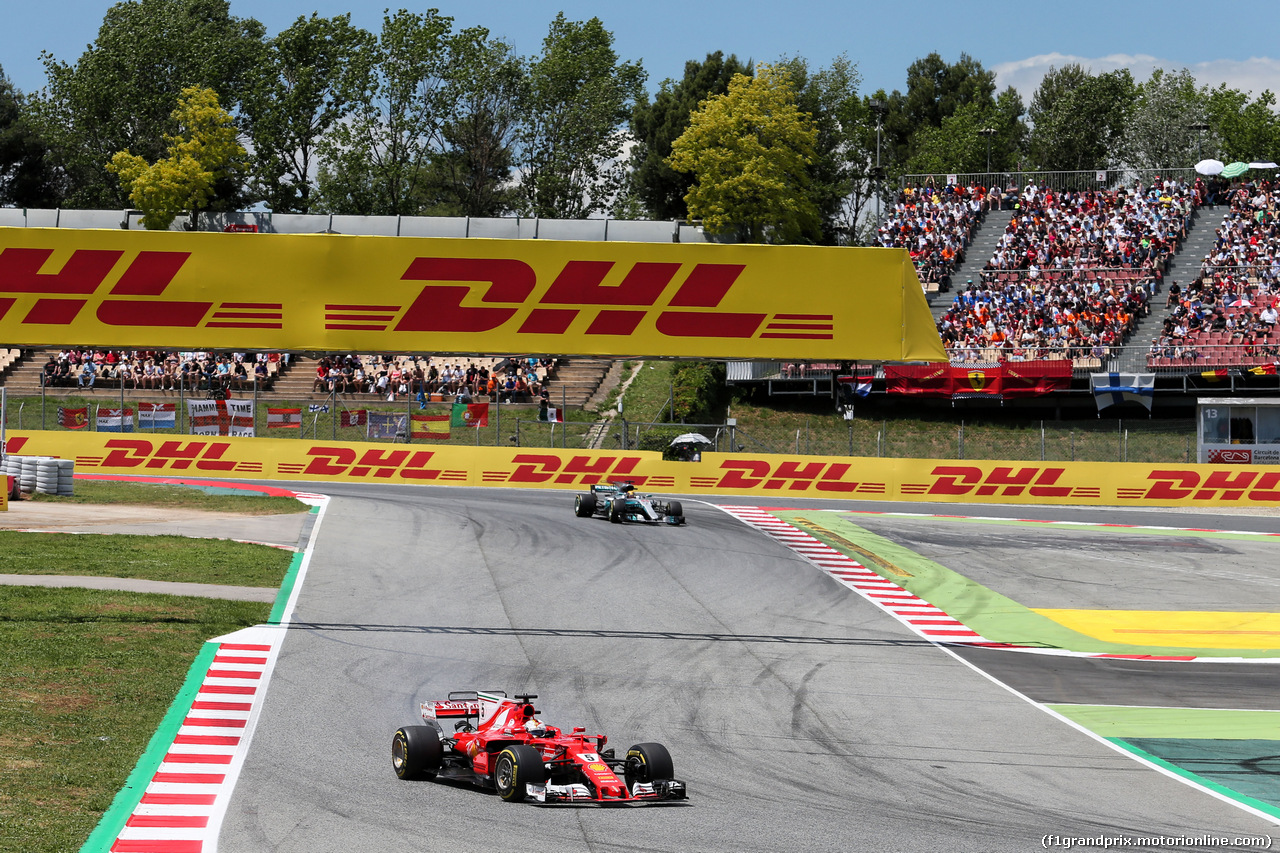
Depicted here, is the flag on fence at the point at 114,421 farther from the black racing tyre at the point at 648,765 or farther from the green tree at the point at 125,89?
the green tree at the point at 125,89

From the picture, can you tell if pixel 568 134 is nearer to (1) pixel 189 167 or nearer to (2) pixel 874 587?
(1) pixel 189 167

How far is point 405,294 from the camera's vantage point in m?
21.5

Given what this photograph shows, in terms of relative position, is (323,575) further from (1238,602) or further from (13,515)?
(1238,602)

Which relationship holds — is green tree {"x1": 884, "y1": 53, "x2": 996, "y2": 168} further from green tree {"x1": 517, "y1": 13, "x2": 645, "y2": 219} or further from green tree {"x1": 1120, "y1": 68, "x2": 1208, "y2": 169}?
green tree {"x1": 517, "y1": 13, "x2": 645, "y2": 219}

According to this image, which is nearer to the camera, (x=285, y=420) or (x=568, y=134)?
(x=285, y=420)

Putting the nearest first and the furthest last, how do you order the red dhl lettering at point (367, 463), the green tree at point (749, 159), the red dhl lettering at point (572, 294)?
the red dhl lettering at point (572, 294) → the red dhl lettering at point (367, 463) → the green tree at point (749, 159)

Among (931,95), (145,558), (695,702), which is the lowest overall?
(695,702)

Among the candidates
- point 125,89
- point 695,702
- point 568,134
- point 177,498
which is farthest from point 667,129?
point 695,702

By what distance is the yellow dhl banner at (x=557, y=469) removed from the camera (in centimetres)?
3612

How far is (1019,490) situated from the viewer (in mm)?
36844

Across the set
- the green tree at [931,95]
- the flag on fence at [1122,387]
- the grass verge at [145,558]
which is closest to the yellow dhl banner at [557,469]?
the flag on fence at [1122,387]

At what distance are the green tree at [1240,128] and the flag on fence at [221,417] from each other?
70872 millimetres

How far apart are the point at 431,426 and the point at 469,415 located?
3.82 ft

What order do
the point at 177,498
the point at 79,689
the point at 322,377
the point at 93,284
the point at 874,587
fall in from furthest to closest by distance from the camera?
1. the point at 322,377
2. the point at 177,498
3. the point at 874,587
4. the point at 93,284
5. the point at 79,689
